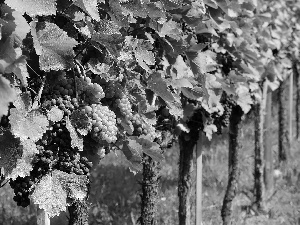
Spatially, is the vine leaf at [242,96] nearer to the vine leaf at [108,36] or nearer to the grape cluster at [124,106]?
the grape cluster at [124,106]

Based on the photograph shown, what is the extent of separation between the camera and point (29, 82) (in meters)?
2.36

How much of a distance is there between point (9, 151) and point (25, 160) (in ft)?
0.27

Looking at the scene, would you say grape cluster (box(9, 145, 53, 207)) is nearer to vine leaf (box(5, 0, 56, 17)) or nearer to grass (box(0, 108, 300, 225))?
vine leaf (box(5, 0, 56, 17))

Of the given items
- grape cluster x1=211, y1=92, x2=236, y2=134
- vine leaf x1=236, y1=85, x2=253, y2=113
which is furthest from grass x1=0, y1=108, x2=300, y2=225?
vine leaf x1=236, y1=85, x2=253, y2=113

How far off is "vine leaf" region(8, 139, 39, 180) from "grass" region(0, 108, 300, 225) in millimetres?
3566

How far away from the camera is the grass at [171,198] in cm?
666

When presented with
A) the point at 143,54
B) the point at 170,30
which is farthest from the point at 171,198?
the point at 143,54

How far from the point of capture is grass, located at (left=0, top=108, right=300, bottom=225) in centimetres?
666

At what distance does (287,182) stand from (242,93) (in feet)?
14.5

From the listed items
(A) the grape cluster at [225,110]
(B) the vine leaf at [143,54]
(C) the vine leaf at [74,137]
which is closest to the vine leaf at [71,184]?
(C) the vine leaf at [74,137]

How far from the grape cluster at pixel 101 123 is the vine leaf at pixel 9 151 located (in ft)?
1.21

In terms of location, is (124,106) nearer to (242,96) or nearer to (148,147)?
(148,147)

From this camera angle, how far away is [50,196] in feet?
7.51

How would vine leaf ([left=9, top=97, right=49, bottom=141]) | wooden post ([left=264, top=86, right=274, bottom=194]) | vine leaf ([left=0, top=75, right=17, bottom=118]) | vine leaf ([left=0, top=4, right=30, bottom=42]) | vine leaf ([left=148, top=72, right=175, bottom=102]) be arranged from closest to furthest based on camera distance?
vine leaf ([left=0, top=75, right=17, bottom=118])
vine leaf ([left=0, top=4, right=30, bottom=42])
vine leaf ([left=9, top=97, right=49, bottom=141])
vine leaf ([left=148, top=72, right=175, bottom=102])
wooden post ([left=264, top=86, right=274, bottom=194])
